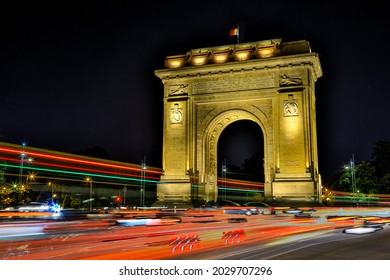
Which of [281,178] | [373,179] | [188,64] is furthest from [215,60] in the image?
[373,179]

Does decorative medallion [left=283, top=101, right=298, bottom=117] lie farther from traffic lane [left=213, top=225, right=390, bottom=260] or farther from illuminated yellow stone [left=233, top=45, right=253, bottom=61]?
traffic lane [left=213, top=225, right=390, bottom=260]

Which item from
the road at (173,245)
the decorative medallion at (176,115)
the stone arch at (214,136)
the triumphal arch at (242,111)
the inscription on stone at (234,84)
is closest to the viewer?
the road at (173,245)

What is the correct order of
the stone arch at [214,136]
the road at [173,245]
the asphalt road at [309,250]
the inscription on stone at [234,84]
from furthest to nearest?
the stone arch at [214,136] → the inscription on stone at [234,84] → the road at [173,245] → the asphalt road at [309,250]

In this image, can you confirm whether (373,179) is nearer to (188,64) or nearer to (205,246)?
(188,64)

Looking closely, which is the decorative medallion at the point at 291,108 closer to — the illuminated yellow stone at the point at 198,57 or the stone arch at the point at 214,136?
the stone arch at the point at 214,136

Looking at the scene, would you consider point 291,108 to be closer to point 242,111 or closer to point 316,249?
point 242,111

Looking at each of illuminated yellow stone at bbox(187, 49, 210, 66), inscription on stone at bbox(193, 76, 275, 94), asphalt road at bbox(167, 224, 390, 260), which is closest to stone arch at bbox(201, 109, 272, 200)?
inscription on stone at bbox(193, 76, 275, 94)

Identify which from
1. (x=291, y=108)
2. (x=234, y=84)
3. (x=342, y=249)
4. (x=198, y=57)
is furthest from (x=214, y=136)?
(x=342, y=249)

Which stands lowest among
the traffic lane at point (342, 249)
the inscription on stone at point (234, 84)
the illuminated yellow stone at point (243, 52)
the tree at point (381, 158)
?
the traffic lane at point (342, 249)

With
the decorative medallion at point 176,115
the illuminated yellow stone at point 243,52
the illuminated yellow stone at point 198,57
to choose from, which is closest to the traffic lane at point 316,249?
the illuminated yellow stone at point 243,52
